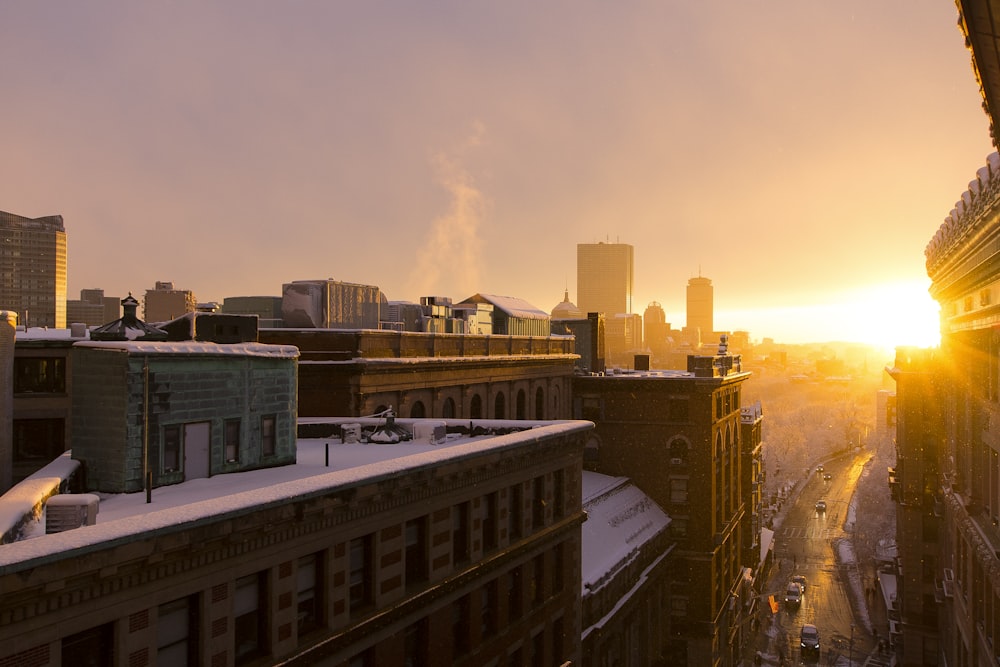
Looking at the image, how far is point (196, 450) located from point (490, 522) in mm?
8775

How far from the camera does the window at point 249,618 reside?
43.2 ft

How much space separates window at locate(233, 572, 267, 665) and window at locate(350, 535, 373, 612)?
9.04ft

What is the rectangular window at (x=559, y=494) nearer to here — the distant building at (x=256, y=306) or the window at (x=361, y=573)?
the window at (x=361, y=573)

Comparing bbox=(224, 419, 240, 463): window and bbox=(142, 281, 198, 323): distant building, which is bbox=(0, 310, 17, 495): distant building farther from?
bbox=(142, 281, 198, 323): distant building

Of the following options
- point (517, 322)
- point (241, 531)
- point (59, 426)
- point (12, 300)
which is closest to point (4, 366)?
point (241, 531)

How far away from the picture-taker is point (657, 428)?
2116 inches

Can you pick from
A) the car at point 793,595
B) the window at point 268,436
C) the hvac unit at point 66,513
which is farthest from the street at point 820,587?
the hvac unit at point 66,513

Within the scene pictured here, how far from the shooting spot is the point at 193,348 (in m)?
15.8

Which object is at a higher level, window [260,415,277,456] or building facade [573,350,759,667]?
window [260,415,277,456]

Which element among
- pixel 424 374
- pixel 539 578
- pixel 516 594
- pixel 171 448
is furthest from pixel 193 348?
pixel 424 374

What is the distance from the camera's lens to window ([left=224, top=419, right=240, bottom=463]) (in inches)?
662

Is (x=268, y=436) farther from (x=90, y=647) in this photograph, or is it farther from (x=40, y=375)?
(x=40, y=375)

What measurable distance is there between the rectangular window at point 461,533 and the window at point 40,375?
910 inches

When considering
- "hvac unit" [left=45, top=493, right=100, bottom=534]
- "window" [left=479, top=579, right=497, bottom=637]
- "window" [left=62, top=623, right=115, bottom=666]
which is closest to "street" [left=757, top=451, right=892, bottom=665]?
"window" [left=479, top=579, right=497, bottom=637]
